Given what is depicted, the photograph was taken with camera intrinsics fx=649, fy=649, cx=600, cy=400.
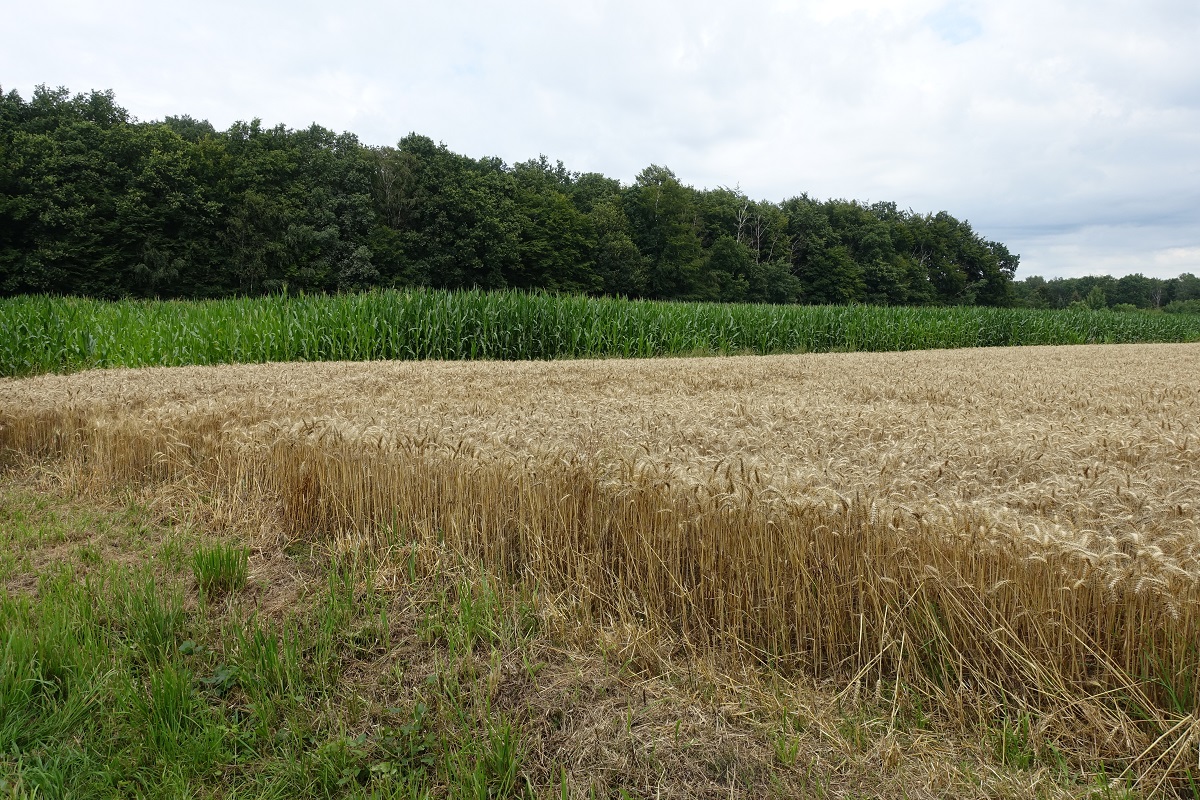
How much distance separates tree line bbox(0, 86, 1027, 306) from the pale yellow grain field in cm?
3084

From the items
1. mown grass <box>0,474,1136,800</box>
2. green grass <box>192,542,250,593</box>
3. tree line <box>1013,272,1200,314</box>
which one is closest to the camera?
mown grass <box>0,474,1136,800</box>

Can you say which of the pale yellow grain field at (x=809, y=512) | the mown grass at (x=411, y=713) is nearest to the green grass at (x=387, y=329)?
the pale yellow grain field at (x=809, y=512)

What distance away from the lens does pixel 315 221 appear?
44.4 m

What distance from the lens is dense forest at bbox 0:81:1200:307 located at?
38656 mm

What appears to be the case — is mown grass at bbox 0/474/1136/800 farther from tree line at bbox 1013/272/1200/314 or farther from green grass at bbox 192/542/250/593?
tree line at bbox 1013/272/1200/314

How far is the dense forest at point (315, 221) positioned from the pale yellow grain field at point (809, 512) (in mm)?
30839

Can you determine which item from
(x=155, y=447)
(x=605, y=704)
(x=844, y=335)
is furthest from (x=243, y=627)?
(x=844, y=335)

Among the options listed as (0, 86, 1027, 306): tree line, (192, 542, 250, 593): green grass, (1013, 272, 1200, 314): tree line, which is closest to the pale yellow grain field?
(192, 542, 250, 593): green grass

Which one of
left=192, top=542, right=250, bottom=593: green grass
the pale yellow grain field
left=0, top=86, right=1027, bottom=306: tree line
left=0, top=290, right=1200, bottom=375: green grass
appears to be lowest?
left=192, top=542, right=250, bottom=593: green grass

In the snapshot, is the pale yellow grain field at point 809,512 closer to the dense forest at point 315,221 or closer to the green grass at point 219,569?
the green grass at point 219,569

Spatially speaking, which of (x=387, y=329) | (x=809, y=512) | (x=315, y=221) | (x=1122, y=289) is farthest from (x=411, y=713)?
(x=1122, y=289)

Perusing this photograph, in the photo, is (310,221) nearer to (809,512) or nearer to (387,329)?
(387,329)

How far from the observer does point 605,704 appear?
2.27 metres

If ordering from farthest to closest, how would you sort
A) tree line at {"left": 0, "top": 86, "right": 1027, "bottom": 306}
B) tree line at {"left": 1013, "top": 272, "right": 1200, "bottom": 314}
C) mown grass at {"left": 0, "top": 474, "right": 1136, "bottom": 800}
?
tree line at {"left": 1013, "top": 272, "right": 1200, "bottom": 314} → tree line at {"left": 0, "top": 86, "right": 1027, "bottom": 306} → mown grass at {"left": 0, "top": 474, "right": 1136, "bottom": 800}
